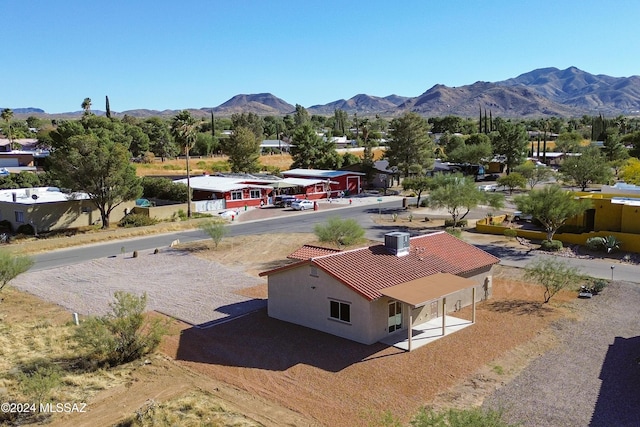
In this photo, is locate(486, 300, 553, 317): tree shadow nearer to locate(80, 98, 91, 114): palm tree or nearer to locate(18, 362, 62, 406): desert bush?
locate(18, 362, 62, 406): desert bush

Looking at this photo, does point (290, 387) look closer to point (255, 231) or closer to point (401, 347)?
point (401, 347)

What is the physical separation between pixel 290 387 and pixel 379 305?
541cm

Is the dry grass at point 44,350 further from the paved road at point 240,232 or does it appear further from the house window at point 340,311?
the paved road at point 240,232

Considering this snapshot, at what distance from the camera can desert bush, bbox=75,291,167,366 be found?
64.3 ft

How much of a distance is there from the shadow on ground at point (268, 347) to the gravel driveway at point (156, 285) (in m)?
Answer: 2.19

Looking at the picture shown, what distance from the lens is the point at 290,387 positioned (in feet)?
57.8

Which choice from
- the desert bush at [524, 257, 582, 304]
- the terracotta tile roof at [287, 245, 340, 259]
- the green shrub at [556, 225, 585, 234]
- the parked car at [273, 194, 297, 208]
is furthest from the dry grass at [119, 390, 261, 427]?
the parked car at [273, 194, 297, 208]

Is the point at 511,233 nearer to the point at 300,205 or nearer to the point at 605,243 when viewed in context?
the point at 605,243

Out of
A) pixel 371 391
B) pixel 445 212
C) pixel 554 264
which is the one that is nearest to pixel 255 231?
pixel 445 212

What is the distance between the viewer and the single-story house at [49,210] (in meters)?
46.5

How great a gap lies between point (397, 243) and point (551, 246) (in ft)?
58.0

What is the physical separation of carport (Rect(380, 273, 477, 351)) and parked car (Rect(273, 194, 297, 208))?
39.6 meters

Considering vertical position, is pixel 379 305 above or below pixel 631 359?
above

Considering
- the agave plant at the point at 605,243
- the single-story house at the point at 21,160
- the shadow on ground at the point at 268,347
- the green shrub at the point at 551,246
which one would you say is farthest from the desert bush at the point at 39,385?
the single-story house at the point at 21,160
